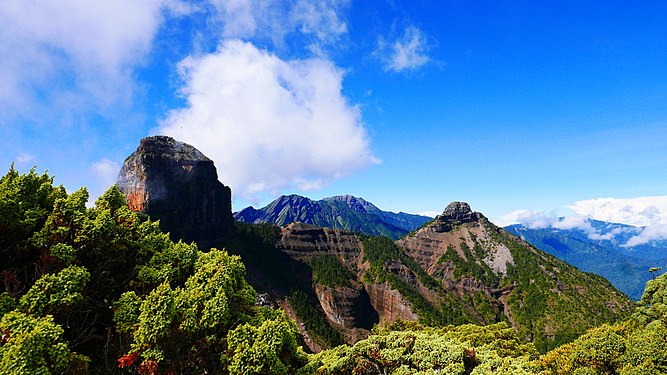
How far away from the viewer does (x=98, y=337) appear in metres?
19.9

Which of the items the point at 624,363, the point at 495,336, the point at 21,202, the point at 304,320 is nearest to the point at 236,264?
the point at 21,202

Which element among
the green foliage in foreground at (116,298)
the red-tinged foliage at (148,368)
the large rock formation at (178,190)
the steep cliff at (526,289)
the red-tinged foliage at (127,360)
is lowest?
the steep cliff at (526,289)

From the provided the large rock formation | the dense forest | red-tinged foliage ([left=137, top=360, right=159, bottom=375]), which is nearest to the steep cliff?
the large rock formation

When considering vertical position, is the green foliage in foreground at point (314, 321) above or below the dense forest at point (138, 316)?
below

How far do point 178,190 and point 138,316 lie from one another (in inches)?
5167

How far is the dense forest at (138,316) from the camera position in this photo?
17.2 metres

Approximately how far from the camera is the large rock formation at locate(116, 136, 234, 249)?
426 ft

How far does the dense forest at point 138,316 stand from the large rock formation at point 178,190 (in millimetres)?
116277

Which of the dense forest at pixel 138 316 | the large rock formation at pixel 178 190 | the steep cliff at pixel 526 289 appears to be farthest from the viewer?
the steep cliff at pixel 526 289

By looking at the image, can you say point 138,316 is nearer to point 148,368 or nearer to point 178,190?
point 148,368

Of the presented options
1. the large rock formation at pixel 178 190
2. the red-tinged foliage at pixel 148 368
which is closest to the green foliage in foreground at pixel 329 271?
the large rock formation at pixel 178 190

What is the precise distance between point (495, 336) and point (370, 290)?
381ft

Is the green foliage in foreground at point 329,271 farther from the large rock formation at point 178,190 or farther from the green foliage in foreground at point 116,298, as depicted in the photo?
the green foliage in foreground at point 116,298

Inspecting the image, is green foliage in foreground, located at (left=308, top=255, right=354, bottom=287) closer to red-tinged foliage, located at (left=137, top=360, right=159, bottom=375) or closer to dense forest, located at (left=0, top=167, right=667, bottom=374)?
dense forest, located at (left=0, top=167, right=667, bottom=374)
